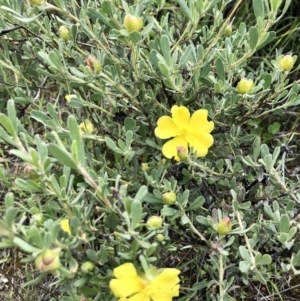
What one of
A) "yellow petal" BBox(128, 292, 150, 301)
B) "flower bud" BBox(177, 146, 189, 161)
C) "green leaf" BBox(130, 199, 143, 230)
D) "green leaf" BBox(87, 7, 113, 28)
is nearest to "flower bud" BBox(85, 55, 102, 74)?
"green leaf" BBox(87, 7, 113, 28)

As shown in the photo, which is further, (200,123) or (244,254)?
(200,123)

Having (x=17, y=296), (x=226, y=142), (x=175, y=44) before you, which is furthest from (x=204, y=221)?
(x=17, y=296)

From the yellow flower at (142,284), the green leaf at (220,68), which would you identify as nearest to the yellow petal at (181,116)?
the green leaf at (220,68)

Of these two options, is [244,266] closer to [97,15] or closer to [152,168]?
[152,168]

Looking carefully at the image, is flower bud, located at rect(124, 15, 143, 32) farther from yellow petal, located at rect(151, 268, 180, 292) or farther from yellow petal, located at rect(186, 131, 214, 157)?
yellow petal, located at rect(151, 268, 180, 292)

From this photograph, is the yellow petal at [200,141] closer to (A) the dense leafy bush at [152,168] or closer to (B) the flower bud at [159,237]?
(A) the dense leafy bush at [152,168]

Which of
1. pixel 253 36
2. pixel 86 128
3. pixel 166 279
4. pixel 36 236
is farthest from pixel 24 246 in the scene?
pixel 253 36
